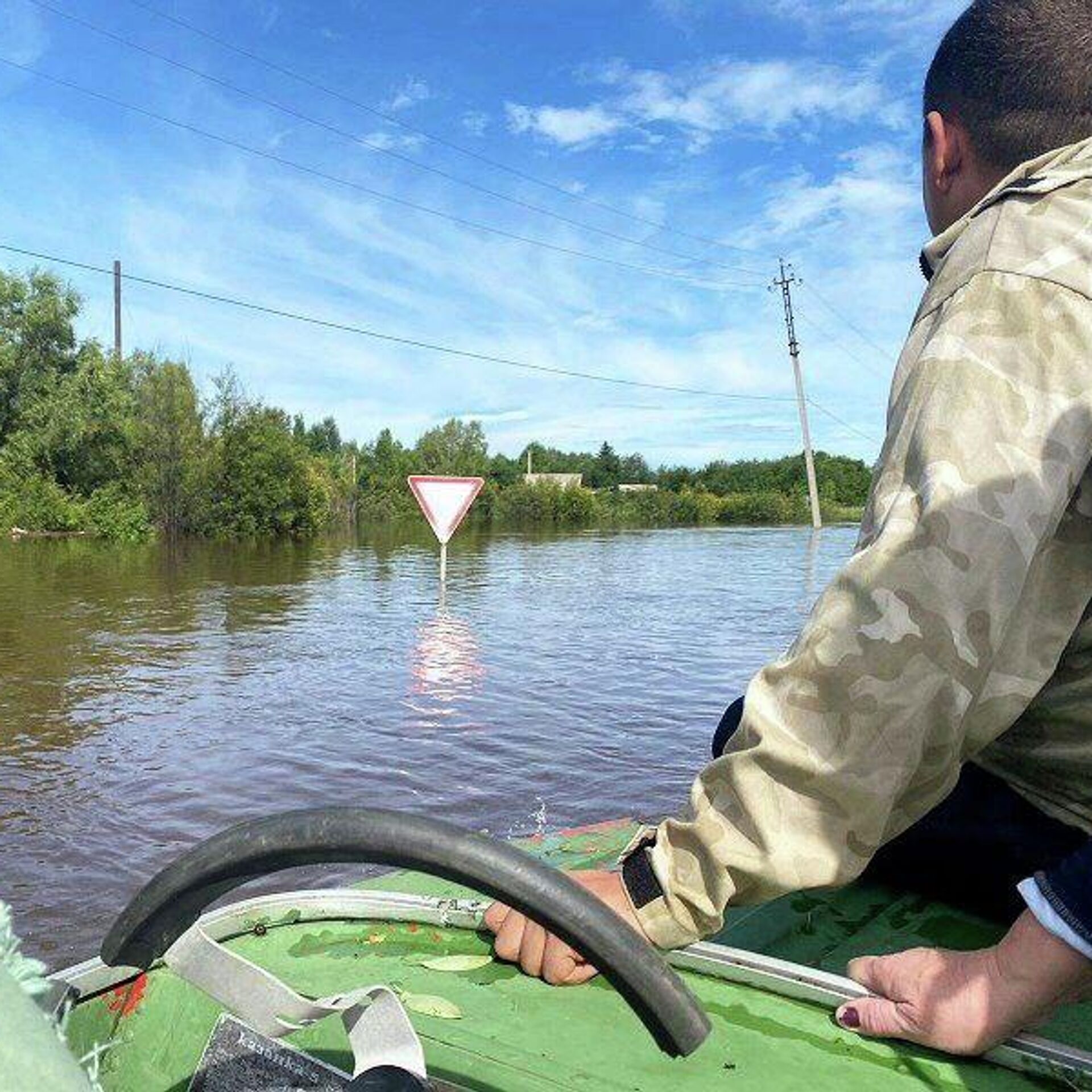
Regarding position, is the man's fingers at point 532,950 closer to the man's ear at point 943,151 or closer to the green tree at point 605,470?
the man's ear at point 943,151

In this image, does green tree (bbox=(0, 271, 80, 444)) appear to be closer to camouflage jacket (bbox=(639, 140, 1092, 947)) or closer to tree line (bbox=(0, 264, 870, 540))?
tree line (bbox=(0, 264, 870, 540))

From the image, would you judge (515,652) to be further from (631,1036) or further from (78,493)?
(78,493)

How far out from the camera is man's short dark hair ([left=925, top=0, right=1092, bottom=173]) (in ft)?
5.39

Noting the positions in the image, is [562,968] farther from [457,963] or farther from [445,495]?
[445,495]

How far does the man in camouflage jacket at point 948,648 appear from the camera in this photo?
4.42ft

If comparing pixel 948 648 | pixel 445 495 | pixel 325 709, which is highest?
pixel 445 495

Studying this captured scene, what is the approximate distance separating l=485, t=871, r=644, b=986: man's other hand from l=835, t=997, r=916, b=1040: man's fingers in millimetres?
310

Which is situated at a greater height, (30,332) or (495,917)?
(30,332)

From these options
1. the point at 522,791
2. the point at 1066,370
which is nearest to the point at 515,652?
the point at 522,791

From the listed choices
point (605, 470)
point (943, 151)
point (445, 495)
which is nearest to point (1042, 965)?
point (943, 151)

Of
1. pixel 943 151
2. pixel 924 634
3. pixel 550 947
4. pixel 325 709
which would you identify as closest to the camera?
pixel 924 634

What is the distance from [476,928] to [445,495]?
12797 millimetres

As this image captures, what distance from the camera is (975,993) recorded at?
137cm

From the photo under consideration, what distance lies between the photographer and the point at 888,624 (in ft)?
4.44
